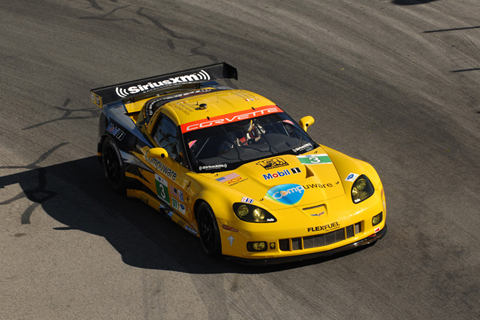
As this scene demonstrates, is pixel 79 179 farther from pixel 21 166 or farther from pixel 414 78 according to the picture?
pixel 414 78

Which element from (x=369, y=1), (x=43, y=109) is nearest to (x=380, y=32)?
(x=369, y=1)

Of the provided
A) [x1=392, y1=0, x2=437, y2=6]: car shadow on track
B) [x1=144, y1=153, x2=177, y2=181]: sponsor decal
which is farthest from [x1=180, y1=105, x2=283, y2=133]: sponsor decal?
[x1=392, y1=0, x2=437, y2=6]: car shadow on track

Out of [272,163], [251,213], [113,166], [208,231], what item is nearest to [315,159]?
[272,163]

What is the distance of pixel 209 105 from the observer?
8352 mm

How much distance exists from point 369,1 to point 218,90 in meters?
8.39

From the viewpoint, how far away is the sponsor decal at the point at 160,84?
30.7ft

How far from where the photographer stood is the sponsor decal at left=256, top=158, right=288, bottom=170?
7.41 m

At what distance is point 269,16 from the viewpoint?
620 inches

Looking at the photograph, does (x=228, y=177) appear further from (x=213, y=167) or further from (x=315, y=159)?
(x=315, y=159)

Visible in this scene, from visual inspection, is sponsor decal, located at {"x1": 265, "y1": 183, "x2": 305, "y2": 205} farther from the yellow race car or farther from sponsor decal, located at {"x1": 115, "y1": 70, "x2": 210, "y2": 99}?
→ sponsor decal, located at {"x1": 115, "y1": 70, "x2": 210, "y2": 99}

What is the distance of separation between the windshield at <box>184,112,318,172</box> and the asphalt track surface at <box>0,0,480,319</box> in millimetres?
949

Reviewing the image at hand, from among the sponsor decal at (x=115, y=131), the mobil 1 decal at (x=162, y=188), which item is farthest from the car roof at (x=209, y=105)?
the sponsor decal at (x=115, y=131)

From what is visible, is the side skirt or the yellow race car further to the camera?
the side skirt

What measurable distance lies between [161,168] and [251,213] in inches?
67.9
